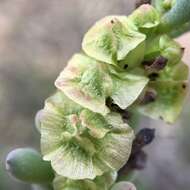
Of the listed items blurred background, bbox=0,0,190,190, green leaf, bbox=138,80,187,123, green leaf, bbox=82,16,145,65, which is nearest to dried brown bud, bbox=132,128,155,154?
green leaf, bbox=138,80,187,123

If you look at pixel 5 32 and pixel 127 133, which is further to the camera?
pixel 5 32

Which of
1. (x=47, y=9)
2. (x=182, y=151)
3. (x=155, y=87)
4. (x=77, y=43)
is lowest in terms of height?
(x=182, y=151)

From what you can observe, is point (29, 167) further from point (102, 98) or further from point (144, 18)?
point (144, 18)

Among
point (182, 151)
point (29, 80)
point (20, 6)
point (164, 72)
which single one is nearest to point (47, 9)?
point (20, 6)

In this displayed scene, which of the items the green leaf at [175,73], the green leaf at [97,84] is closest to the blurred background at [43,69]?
the green leaf at [175,73]

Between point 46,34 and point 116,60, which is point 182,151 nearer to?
point 46,34
